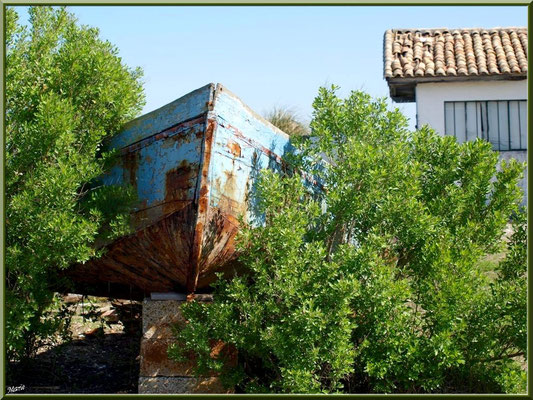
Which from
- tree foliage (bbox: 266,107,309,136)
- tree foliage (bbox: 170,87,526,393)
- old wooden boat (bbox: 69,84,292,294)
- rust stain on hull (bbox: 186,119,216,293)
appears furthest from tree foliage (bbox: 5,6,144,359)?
tree foliage (bbox: 266,107,309,136)

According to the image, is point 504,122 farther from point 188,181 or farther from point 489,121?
point 188,181

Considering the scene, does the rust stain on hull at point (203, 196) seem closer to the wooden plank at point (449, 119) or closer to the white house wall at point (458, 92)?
the white house wall at point (458, 92)

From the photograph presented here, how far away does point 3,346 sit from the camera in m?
6.40

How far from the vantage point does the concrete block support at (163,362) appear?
6996 millimetres

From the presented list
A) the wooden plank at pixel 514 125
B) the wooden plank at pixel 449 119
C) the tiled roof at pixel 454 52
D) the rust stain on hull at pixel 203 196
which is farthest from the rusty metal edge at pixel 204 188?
the wooden plank at pixel 514 125

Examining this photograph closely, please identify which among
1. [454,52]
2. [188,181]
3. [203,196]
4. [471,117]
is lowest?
[203,196]

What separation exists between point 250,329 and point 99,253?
4.60 ft

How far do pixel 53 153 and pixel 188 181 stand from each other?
106 cm

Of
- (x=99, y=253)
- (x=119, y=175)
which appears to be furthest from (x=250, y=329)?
(x=119, y=175)

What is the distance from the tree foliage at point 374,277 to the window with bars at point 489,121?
27.3 feet

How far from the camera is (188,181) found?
6855mm

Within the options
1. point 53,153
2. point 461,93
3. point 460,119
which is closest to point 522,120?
point 460,119

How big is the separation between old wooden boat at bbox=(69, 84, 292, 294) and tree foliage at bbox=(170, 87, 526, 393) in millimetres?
295

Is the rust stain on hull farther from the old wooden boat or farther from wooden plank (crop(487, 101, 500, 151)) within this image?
wooden plank (crop(487, 101, 500, 151))
